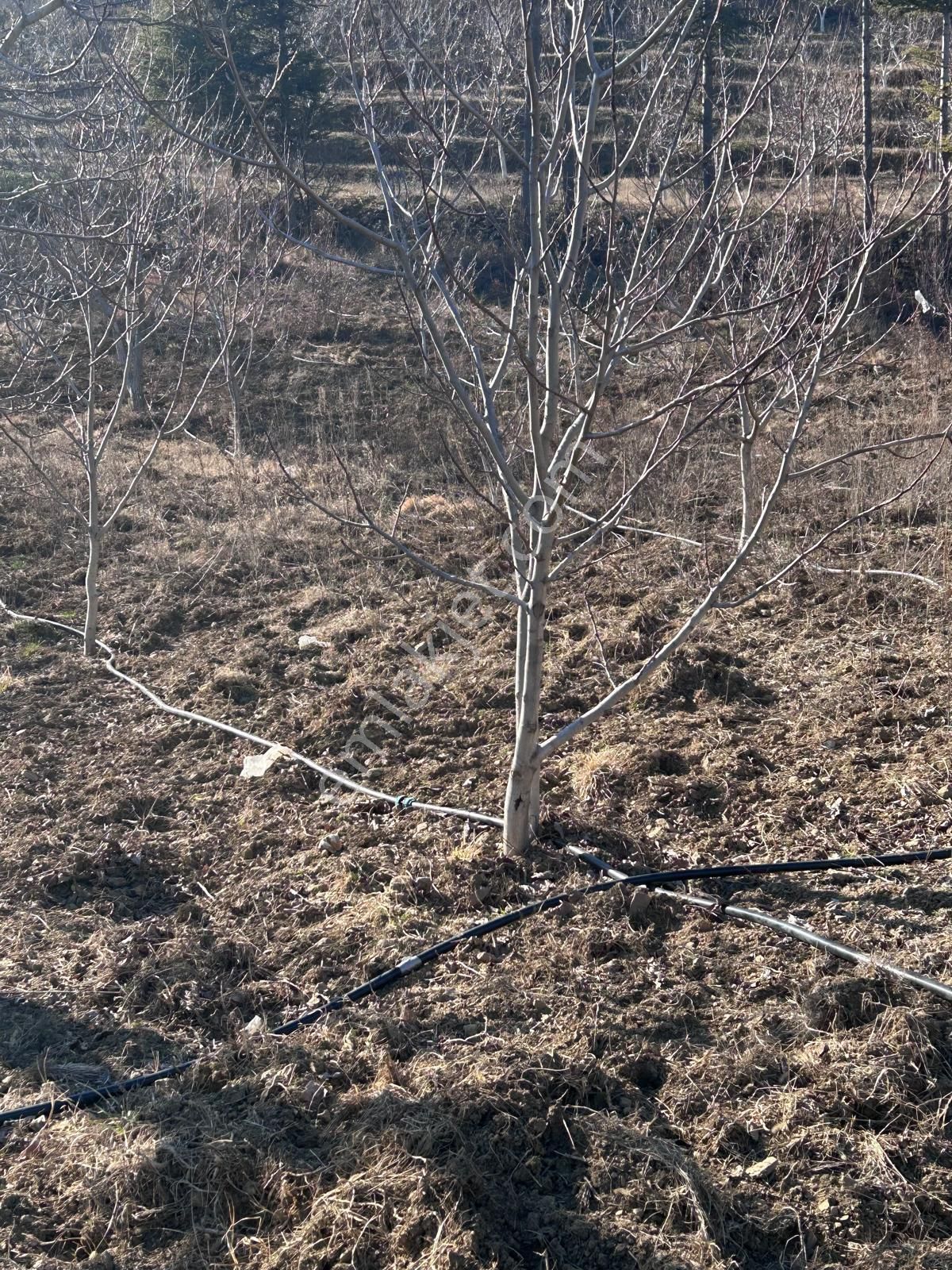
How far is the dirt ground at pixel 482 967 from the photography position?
235 cm

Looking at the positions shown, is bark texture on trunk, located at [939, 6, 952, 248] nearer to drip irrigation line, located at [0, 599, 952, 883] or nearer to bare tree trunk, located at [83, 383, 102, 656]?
bare tree trunk, located at [83, 383, 102, 656]

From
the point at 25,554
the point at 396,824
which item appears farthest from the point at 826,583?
the point at 25,554

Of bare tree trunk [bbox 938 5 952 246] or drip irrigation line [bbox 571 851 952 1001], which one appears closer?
drip irrigation line [bbox 571 851 952 1001]

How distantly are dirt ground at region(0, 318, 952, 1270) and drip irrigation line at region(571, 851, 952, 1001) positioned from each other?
0.05m

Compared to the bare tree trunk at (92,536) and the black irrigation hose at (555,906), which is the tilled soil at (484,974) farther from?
the bare tree trunk at (92,536)

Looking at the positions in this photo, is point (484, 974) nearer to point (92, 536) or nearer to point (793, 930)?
point (793, 930)

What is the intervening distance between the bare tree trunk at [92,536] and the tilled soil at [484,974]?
47cm

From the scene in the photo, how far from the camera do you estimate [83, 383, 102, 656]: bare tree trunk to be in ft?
18.7

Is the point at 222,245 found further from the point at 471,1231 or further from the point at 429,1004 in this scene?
the point at 471,1231

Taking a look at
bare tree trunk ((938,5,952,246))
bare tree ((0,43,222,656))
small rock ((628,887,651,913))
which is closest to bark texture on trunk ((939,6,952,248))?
bare tree trunk ((938,5,952,246))

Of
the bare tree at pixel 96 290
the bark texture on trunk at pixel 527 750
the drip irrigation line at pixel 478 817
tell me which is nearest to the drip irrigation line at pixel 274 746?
the drip irrigation line at pixel 478 817

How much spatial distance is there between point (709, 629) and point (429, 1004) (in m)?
2.97

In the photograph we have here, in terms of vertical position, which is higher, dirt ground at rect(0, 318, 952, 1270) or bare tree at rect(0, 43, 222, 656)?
bare tree at rect(0, 43, 222, 656)

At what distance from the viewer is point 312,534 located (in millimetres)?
8039
